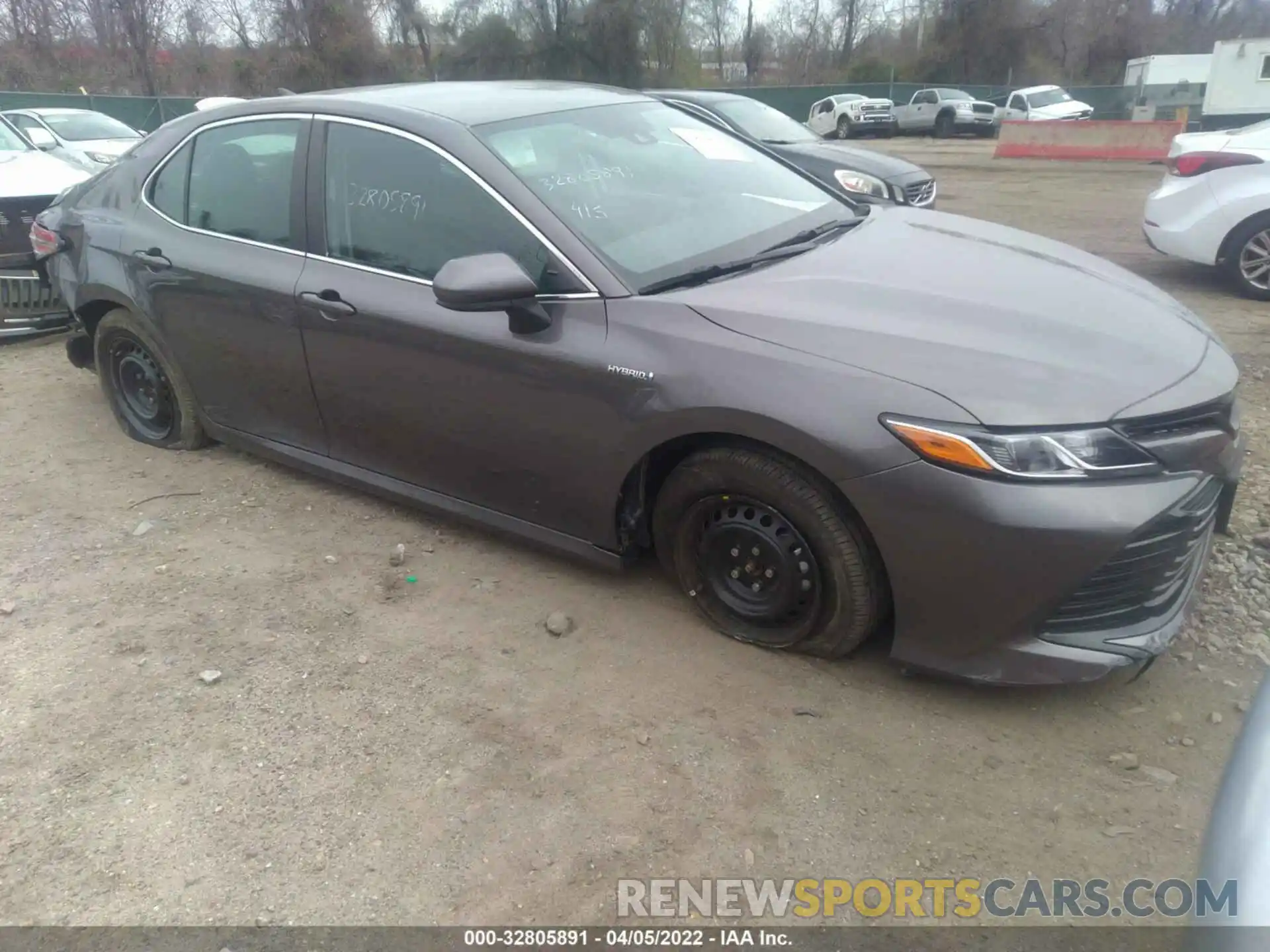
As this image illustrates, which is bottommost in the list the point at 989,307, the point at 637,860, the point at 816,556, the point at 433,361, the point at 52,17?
the point at 637,860

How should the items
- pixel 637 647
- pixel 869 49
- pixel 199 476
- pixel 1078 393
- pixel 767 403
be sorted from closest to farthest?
pixel 1078 393
pixel 767 403
pixel 637 647
pixel 199 476
pixel 869 49

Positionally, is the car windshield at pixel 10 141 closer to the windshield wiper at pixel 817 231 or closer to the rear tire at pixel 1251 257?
the windshield wiper at pixel 817 231

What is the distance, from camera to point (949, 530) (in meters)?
2.52

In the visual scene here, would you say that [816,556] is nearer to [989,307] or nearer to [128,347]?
[989,307]

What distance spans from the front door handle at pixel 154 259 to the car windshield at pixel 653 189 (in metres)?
1.70

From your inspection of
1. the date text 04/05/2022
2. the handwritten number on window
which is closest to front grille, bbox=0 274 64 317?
the handwritten number on window

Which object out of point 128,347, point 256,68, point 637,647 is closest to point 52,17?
point 256,68

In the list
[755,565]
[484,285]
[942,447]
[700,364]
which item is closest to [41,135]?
[484,285]

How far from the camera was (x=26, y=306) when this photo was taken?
20.1ft

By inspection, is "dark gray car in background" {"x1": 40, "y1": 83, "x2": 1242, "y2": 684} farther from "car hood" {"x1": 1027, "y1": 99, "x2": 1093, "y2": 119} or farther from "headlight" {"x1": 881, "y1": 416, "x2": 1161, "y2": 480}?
"car hood" {"x1": 1027, "y1": 99, "x2": 1093, "y2": 119}

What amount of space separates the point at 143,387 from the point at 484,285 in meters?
2.75

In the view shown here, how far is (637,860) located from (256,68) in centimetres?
4338

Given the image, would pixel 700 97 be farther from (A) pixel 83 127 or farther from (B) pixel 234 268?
(A) pixel 83 127

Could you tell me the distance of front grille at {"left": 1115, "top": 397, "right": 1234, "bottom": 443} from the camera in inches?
98.8
